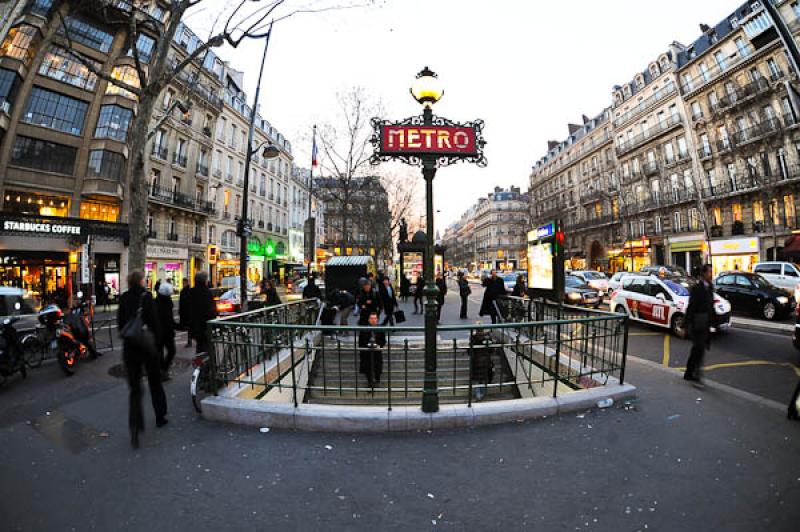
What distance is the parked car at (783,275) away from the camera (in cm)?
1358

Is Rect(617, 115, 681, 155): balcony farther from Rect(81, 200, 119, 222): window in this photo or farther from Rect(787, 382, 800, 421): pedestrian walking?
Rect(81, 200, 119, 222): window

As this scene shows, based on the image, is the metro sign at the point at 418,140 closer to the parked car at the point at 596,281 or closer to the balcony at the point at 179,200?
the parked car at the point at 596,281

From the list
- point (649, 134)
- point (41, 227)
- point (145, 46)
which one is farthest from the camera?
point (649, 134)

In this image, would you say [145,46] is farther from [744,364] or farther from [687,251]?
[687,251]

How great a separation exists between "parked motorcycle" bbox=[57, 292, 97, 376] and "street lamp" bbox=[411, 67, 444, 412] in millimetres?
7220

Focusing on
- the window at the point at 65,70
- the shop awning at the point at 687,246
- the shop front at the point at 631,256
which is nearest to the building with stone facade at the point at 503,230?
the shop front at the point at 631,256

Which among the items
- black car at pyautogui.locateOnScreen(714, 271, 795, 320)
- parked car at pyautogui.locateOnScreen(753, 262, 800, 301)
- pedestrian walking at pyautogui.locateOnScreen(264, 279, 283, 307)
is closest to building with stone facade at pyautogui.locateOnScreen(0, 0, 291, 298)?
pedestrian walking at pyautogui.locateOnScreen(264, 279, 283, 307)

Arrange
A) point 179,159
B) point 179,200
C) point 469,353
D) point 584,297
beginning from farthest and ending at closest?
1. point 179,159
2. point 179,200
3. point 584,297
4. point 469,353

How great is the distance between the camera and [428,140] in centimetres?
487

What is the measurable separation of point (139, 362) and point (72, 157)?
78.6ft

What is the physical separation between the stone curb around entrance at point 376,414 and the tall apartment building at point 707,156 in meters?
26.9

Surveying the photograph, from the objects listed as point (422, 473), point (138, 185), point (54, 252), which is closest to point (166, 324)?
point (138, 185)

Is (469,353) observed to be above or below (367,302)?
below

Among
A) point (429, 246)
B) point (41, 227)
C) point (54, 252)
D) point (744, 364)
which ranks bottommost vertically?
point (744, 364)
